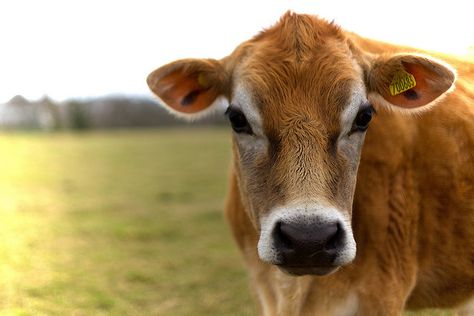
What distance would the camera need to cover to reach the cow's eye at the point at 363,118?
3.29 metres

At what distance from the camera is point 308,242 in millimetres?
2836

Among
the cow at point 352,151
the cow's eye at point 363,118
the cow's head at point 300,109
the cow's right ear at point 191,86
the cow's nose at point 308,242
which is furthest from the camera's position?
the cow's right ear at point 191,86

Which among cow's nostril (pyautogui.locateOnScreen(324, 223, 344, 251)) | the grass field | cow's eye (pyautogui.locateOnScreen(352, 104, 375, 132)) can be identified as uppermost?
cow's eye (pyautogui.locateOnScreen(352, 104, 375, 132))

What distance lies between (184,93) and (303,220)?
135 cm

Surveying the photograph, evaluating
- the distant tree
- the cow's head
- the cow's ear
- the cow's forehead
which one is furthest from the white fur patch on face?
the distant tree

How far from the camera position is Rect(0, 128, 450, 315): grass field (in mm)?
6172

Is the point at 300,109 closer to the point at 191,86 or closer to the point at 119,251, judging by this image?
the point at 191,86

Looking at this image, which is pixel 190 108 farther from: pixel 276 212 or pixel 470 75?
pixel 470 75

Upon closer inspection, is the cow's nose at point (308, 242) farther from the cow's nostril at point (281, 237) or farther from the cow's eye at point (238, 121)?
the cow's eye at point (238, 121)

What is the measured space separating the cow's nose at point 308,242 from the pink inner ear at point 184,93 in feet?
3.81

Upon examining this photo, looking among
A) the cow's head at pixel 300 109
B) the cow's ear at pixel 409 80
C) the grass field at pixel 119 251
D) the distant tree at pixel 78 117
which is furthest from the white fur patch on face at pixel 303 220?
the distant tree at pixel 78 117

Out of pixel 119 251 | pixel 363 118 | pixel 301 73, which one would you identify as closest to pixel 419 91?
pixel 363 118

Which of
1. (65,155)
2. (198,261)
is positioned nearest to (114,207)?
(198,261)

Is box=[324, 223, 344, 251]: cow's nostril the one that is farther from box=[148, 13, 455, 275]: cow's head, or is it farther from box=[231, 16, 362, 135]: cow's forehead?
box=[231, 16, 362, 135]: cow's forehead
